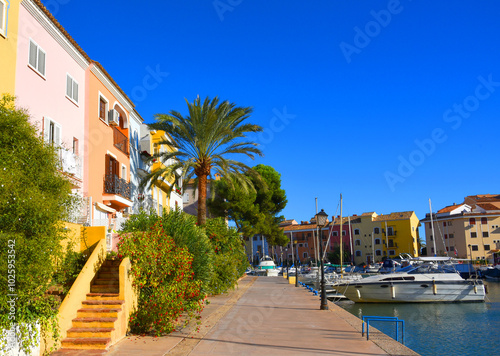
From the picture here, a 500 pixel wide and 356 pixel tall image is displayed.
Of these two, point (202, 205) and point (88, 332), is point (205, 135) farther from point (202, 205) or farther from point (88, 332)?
point (88, 332)

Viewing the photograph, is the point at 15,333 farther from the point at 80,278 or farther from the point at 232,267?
the point at 232,267

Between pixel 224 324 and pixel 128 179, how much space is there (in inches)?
Answer: 586

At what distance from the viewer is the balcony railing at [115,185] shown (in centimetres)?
2223

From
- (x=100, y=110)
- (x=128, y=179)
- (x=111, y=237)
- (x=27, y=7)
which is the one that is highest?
(x=27, y=7)

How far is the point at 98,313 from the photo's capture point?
10.1 m

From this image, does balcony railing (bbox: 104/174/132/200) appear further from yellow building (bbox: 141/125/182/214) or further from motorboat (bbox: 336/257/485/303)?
motorboat (bbox: 336/257/485/303)

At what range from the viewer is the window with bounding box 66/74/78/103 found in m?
18.6

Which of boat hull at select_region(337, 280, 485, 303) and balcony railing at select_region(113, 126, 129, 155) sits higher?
balcony railing at select_region(113, 126, 129, 155)

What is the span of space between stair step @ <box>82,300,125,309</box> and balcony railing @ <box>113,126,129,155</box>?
14.6 meters

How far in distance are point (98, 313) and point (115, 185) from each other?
524 inches

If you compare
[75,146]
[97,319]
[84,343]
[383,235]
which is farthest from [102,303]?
[383,235]

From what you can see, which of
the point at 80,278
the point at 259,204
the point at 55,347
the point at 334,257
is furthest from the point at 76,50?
the point at 334,257

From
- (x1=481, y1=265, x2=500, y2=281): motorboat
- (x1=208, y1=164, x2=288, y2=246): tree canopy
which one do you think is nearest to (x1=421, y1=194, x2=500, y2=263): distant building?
(x1=481, y1=265, x2=500, y2=281): motorboat

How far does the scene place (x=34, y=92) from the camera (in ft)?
51.9
